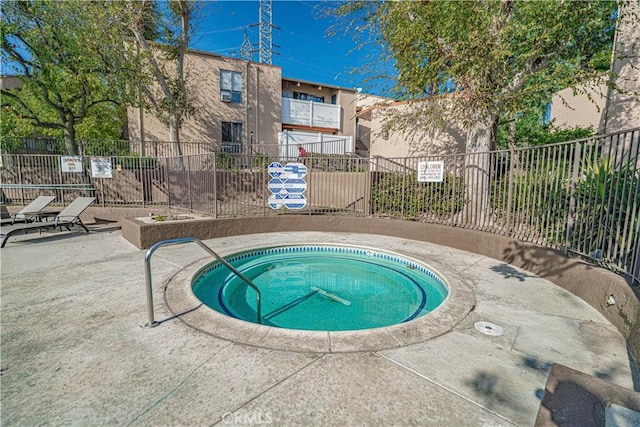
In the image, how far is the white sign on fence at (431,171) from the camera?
24.3 feet

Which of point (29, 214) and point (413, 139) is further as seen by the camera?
point (413, 139)

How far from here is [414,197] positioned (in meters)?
8.17

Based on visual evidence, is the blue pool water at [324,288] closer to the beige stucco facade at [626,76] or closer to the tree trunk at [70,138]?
the beige stucco facade at [626,76]

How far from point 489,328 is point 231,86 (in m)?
21.0

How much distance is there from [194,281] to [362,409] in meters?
3.56

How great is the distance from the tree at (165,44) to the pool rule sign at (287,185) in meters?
8.07

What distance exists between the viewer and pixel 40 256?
589cm

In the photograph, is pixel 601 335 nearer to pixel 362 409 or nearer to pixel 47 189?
pixel 362 409

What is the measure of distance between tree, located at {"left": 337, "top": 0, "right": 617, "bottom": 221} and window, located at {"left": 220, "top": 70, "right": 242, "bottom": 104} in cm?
1399

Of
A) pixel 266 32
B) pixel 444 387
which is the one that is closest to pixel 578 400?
pixel 444 387

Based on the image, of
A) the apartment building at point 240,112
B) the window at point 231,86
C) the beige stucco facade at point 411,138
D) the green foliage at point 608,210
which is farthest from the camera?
the window at point 231,86

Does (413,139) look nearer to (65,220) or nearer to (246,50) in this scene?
(65,220)

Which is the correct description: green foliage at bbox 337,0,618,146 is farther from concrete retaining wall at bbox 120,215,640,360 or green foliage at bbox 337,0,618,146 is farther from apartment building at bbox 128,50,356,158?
apartment building at bbox 128,50,356,158

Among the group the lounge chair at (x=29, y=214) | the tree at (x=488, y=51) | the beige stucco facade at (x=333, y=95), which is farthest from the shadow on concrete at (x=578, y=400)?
the beige stucco facade at (x=333, y=95)
